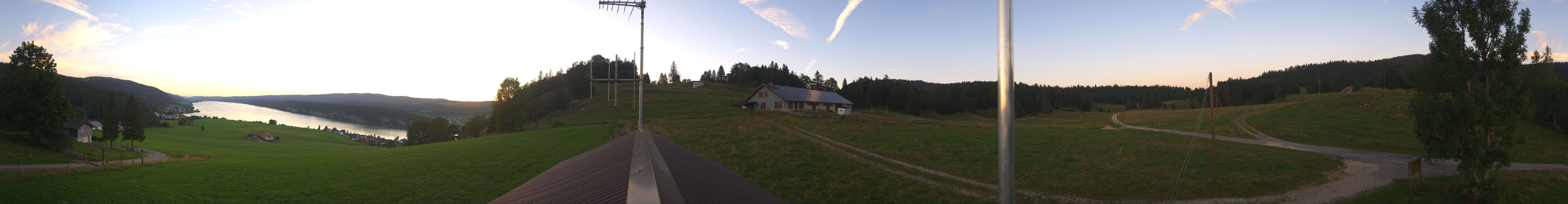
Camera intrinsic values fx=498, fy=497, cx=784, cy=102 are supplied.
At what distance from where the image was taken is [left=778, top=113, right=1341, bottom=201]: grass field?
48.2 ft

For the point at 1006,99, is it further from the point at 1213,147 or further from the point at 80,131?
the point at 80,131

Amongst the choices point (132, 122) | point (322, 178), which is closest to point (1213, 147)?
point (322, 178)

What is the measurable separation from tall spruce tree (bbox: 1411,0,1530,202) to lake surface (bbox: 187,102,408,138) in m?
148

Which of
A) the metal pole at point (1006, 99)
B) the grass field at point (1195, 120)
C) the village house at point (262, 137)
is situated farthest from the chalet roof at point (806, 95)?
the village house at point (262, 137)

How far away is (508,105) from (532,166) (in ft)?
112

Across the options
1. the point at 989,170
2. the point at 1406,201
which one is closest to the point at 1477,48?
the point at 1406,201

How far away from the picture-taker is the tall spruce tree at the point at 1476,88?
35.7 feet

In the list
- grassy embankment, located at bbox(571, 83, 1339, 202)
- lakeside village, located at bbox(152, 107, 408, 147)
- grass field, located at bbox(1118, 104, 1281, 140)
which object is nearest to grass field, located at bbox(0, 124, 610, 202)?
grassy embankment, located at bbox(571, 83, 1339, 202)

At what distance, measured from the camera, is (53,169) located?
19125 mm

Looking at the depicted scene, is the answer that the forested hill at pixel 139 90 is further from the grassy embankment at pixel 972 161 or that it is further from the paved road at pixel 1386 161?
the paved road at pixel 1386 161

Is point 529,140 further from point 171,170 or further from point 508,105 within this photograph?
point 508,105

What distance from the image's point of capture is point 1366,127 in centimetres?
3569

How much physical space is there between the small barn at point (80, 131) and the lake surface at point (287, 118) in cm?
8309

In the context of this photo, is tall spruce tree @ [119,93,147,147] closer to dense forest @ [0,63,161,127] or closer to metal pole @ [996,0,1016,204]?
dense forest @ [0,63,161,127]
